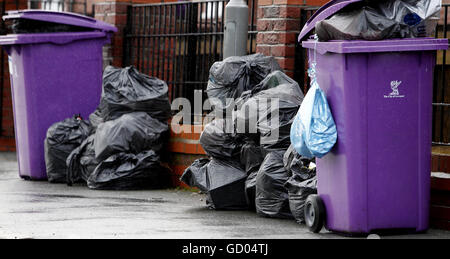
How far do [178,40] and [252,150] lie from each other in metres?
2.75

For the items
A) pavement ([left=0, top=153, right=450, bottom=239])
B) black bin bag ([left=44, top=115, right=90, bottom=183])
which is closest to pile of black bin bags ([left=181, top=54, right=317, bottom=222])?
pavement ([left=0, top=153, right=450, bottom=239])

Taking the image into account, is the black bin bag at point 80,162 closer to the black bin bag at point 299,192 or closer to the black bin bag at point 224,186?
the black bin bag at point 224,186

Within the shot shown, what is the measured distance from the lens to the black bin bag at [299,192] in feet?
21.4

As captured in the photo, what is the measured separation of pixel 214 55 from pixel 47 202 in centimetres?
242

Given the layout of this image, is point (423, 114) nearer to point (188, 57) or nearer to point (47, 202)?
point (47, 202)

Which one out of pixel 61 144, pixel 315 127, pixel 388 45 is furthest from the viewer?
pixel 61 144

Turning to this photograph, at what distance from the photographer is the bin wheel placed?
6.16 meters

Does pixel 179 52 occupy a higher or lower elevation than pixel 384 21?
lower

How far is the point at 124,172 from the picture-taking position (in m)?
8.74

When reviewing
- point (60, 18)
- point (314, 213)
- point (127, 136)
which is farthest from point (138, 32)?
point (314, 213)

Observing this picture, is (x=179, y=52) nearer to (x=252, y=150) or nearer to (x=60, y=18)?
(x=60, y=18)

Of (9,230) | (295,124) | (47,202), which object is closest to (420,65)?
(295,124)

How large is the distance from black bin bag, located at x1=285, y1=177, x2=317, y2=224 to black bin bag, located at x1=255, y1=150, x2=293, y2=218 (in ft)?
0.56
